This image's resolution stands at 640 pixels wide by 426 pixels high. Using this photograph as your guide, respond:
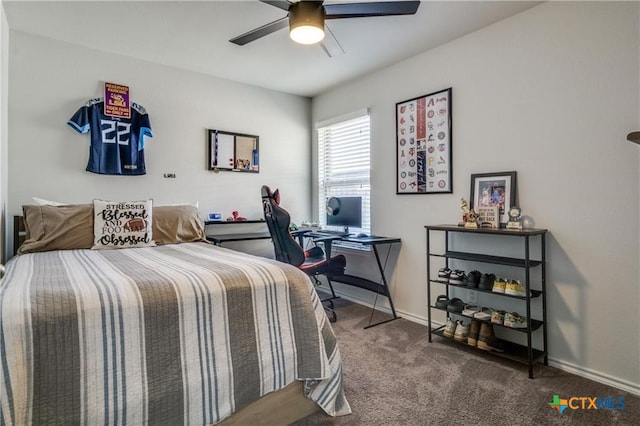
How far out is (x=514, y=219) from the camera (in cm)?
233

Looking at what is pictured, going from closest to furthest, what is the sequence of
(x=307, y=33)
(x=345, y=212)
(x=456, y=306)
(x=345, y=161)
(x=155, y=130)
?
(x=307, y=33), (x=456, y=306), (x=155, y=130), (x=345, y=212), (x=345, y=161)

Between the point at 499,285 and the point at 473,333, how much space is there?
16.7 inches

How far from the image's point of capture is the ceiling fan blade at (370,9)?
1906 millimetres

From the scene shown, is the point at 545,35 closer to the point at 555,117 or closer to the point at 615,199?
the point at 555,117

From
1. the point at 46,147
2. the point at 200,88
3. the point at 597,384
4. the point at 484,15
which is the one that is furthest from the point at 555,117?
the point at 46,147

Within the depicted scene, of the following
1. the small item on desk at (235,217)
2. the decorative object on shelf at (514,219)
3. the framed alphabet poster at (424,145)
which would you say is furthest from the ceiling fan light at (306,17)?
the small item on desk at (235,217)

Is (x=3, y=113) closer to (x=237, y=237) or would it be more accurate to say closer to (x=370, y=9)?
(x=237, y=237)

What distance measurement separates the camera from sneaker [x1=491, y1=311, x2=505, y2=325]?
89.0 inches

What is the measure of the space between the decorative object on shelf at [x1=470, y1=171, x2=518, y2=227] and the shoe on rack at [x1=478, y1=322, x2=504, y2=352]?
0.73 meters

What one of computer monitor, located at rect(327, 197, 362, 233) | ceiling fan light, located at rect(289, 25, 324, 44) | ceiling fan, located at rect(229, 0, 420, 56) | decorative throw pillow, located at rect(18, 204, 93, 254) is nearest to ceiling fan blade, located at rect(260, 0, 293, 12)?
ceiling fan, located at rect(229, 0, 420, 56)

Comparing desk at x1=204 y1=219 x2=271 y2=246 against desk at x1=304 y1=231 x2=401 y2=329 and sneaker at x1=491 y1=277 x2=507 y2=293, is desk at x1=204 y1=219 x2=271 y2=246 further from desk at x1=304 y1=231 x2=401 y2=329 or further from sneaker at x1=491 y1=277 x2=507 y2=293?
sneaker at x1=491 y1=277 x2=507 y2=293

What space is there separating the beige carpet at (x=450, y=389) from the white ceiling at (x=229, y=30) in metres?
2.40

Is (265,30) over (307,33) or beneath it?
over

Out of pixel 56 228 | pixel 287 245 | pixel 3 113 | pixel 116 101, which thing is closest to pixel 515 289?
pixel 287 245
